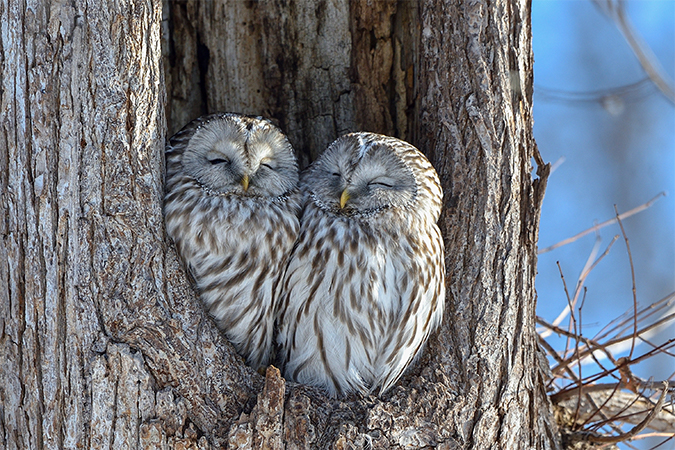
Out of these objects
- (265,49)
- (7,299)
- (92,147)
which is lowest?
(7,299)

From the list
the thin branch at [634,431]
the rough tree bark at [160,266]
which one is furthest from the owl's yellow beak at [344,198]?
the thin branch at [634,431]

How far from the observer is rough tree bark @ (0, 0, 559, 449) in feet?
7.05

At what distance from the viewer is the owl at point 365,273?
104 inches

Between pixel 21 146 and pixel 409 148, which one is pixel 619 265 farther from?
pixel 21 146

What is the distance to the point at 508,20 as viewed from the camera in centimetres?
279

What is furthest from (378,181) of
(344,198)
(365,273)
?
(365,273)

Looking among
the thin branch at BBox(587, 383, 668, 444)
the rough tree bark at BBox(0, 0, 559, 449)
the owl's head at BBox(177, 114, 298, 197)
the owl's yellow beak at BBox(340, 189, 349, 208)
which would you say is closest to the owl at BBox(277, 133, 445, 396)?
the owl's yellow beak at BBox(340, 189, 349, 208)

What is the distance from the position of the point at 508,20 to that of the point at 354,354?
4.74 ft

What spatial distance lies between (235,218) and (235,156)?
0.77ft

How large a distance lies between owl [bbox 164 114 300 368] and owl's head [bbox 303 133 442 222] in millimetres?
202

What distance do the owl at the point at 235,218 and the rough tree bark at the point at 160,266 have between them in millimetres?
135

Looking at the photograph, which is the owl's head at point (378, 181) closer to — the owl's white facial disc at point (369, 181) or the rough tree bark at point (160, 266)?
the owl's white facial disc at point (369, 181)

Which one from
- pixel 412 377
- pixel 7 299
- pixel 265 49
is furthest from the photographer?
pixel 265 49

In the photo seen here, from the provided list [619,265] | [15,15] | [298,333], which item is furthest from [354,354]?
[619,265]
